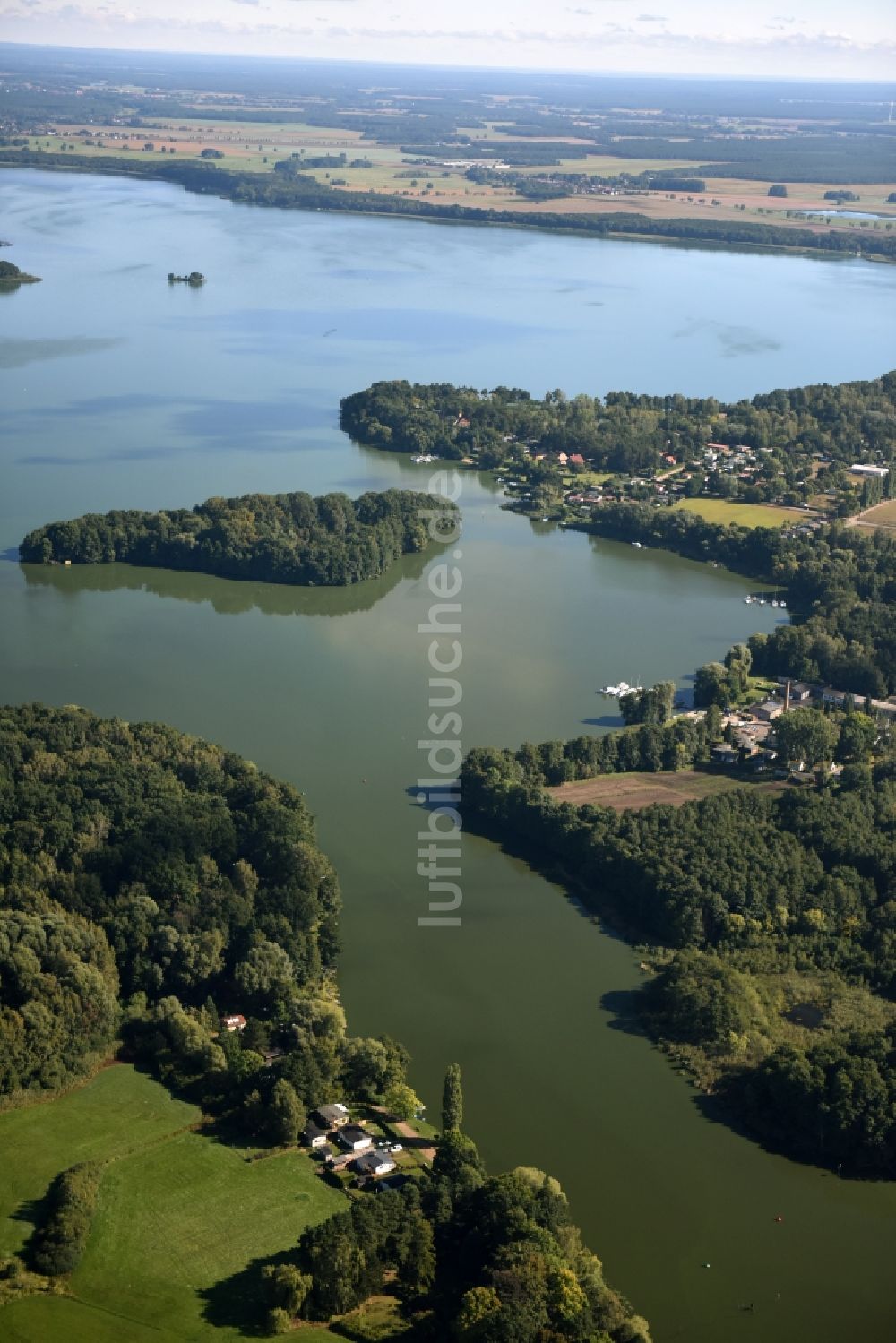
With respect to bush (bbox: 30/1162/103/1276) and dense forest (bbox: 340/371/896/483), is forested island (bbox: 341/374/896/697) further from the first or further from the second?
bush (bbox: 30/1162/103/1276)

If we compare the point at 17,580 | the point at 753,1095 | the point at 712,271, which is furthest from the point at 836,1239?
the point at 712,271

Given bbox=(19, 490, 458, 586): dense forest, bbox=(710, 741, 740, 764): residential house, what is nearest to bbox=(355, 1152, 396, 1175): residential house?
bbox=(710, 741, 740, 764): residential house

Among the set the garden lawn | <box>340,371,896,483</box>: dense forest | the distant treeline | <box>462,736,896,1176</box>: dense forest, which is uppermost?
the distant treeline

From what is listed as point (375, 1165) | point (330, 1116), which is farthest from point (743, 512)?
point (375, 1165)

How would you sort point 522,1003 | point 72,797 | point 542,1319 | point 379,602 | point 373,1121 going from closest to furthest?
point 542,1319 → point 373,1121 → point 522,1003 → point 72,797 → point 379,602

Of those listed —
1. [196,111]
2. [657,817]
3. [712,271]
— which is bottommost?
[657,817]

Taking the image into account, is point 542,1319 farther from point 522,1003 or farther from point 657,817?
point 657,817

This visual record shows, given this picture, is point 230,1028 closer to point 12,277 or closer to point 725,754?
point 725,754
